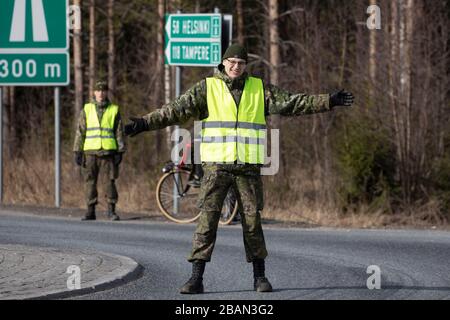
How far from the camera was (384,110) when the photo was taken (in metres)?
18.8

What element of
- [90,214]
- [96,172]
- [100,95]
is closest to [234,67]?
[100,95]

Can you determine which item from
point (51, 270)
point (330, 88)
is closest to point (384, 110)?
point (330, 88)

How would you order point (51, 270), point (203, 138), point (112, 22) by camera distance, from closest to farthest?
1. point (203, 138)
2. point (51, 270)
3. point (112, 22)

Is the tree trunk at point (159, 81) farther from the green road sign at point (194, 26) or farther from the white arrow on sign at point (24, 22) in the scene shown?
the green road sign at point (194, 26)

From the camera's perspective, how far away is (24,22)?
19.8m

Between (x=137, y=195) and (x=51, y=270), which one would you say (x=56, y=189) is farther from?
(x=51, y=270)

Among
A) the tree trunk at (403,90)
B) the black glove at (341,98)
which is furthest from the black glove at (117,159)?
the black glove at (341,98)

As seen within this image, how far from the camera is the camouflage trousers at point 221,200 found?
9852 mm

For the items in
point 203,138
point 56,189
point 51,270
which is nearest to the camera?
point 203,138

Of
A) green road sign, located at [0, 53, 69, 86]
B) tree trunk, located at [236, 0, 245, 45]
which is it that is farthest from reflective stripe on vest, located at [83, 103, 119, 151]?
tree trunk, located at [236, 0, 245, 45]

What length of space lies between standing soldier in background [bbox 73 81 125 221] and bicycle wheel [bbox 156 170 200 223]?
2.67 feet

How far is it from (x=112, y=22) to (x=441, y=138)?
20.0 meters

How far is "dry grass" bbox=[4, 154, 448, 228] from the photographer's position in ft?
59.0

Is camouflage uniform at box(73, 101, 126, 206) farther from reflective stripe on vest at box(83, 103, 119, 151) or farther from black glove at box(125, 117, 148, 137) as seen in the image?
black glove at box(125, 117, 148, 137)
